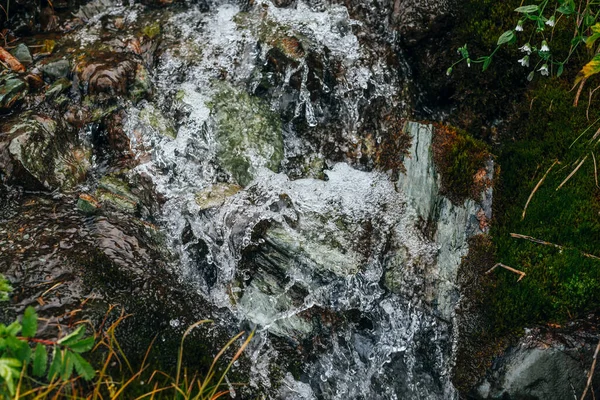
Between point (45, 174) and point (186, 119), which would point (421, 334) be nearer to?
point (186, 119)

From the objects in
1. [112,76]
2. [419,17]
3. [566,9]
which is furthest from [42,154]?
[566,9]

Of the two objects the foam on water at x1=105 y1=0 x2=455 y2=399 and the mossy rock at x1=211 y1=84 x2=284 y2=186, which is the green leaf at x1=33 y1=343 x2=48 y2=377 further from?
the mossy rock at x1=211 y1=84 x2=284 y2=186

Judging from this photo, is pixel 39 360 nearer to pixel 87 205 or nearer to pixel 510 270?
pixel 87 205

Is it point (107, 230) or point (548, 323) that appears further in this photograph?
point (107, 230)

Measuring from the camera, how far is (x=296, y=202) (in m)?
4.75

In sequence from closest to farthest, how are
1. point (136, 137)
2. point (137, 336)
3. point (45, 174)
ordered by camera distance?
point (137, 336), point (45, 174), point (136, 137)

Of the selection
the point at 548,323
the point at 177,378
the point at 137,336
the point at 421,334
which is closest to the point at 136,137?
the point at 137,336

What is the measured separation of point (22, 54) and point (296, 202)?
344 centimetres

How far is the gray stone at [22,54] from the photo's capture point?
5602mm

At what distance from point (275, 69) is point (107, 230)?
241cm

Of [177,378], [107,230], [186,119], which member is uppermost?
[186,119]

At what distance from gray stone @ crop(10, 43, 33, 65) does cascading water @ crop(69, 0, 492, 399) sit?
1361 millimetres

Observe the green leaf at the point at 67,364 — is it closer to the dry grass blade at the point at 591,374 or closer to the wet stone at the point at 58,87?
the dry grass blade at the point at 591,374

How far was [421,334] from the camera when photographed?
417 centimetres
